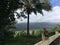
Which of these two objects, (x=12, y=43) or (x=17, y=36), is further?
(x=17, y=36)

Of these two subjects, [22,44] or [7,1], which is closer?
[7,1]

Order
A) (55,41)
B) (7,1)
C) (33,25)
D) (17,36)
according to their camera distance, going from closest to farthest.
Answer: (55,41) < (7,1) < (17,36) < (33,25)

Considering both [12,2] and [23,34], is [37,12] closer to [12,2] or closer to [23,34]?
[23,34]

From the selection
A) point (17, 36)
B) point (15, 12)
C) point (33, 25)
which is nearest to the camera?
point (15, 12)

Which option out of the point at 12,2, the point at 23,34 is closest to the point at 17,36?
the point at 23,34

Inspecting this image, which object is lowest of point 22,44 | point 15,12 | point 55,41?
point 22,44

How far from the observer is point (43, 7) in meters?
18.4

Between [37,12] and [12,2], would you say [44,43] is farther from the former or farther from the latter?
[37,12]

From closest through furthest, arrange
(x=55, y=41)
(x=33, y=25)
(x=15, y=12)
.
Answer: (x=55, y=41)
(x=15, y=12)
(x=33, y=25)

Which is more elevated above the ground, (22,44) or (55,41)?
(55,41)

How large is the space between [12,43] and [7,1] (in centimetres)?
358

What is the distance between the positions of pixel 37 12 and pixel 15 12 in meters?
5.10

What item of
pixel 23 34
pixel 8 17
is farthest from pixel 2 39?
pixel 23 34

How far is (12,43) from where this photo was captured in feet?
50.6
